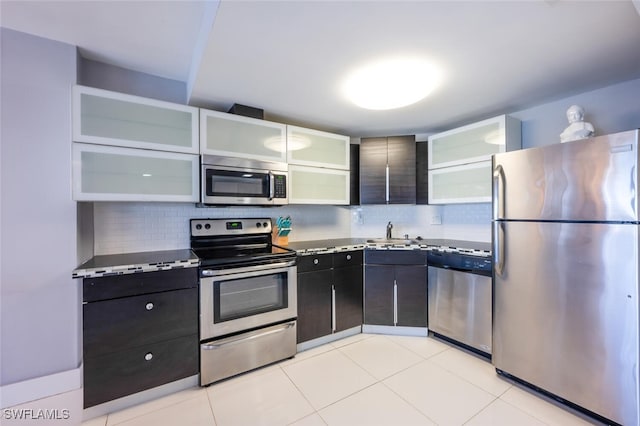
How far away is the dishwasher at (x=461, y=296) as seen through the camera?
218cm

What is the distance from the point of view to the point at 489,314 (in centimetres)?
215

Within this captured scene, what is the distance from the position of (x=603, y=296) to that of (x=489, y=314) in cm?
78

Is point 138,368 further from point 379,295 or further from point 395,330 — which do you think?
point 395,330

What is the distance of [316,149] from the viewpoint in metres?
2.70

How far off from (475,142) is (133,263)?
3.03 metres

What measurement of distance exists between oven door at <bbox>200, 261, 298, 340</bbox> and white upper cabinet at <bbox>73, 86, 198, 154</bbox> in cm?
104

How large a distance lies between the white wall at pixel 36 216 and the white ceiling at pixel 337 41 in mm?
227

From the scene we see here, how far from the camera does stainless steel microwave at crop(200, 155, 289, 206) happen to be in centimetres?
206

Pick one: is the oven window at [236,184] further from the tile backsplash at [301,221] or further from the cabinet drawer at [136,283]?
the cabinet drawer at [136,283]

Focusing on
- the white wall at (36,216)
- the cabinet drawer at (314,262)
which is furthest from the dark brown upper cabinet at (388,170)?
the white wall at (36,216)

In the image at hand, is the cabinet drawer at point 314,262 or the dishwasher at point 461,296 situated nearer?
the dishwasher at point 461,296

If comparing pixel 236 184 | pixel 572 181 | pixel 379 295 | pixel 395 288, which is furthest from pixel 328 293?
pixel 572 181

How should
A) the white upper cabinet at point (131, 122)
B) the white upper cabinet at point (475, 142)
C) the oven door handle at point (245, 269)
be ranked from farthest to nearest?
1. the white upper cabinet at point (475, 142)
2. the oven door handle at point (245, 269)
3. the white upper cabinet at point (131, 122)

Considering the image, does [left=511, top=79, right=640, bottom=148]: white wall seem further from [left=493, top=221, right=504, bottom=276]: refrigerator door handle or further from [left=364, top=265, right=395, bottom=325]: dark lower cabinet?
[left=364, top=265, right=395, bottom=325]: dark lower cabinet
